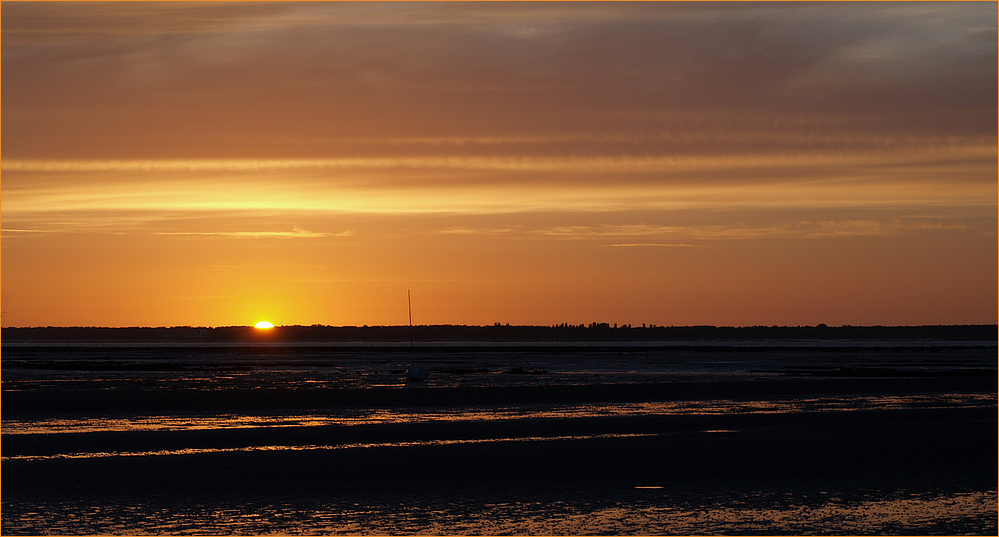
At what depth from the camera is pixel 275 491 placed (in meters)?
16.2

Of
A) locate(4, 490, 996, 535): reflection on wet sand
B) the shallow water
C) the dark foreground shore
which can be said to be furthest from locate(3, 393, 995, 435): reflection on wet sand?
locate(4, 490, 996, 535): reflection on wet sand

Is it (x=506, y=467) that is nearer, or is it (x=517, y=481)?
(x=517, y=481)

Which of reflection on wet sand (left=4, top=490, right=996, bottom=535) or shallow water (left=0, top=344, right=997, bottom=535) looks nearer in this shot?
reflection on wet sand (left=4, top=490, right=996, bottom=535)

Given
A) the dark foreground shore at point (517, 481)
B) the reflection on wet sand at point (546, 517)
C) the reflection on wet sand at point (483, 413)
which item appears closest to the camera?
the reflection on wet sand at point (546, 517)

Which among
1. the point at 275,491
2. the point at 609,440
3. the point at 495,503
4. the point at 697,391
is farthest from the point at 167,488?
the point at 697,391

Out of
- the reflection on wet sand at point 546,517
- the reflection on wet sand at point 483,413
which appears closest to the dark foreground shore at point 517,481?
the reflection on wet sand at point 546,517

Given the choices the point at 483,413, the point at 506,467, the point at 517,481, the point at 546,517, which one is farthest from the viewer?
the point at 483,413

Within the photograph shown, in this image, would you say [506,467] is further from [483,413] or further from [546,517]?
[483,413]

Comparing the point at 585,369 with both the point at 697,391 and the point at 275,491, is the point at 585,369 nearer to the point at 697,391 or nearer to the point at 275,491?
the point at 697,391

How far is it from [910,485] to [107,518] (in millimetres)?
13558

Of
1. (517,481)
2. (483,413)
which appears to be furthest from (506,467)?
(483,413)

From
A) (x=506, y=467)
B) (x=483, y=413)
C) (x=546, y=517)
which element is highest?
(x=483, y=413)

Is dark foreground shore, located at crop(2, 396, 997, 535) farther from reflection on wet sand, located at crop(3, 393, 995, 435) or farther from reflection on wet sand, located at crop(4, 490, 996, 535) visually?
reflection on wet sand, located at crop(3, 393, 995, 435)

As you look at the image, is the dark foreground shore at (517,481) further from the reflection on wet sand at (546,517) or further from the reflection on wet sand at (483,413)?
the reflection on wet sand at (483,413)
